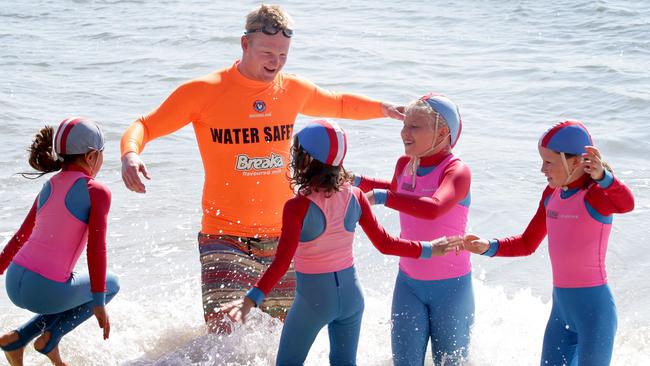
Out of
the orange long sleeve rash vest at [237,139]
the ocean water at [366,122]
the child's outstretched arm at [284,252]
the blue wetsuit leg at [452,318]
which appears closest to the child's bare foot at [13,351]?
the ocean water at [366,122]

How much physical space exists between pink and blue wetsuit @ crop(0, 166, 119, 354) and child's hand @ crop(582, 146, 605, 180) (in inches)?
98.3

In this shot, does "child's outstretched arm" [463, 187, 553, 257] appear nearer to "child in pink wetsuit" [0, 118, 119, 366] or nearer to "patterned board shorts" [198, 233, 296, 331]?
"patterned board shorts" [198, 233, 296, 331]

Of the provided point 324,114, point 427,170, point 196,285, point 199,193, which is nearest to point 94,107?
point 199,193

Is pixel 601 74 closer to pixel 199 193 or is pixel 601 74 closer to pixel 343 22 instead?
pixel 199 193

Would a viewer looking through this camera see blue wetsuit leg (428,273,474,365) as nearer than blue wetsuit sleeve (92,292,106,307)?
No

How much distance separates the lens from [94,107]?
14.5 meters

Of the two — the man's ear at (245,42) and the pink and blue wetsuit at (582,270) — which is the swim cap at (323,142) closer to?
the pink and blue wetsuit at (582,270)

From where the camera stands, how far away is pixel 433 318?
502 cm

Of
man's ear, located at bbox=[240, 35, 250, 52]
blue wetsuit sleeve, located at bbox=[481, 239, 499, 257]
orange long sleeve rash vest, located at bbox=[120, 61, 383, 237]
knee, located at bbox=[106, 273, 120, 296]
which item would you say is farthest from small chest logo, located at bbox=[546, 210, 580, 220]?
knee, located at bbox=[106, 273, 120, 296]

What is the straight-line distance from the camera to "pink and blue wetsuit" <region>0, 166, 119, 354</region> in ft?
16.0

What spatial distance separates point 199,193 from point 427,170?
5.49 meters

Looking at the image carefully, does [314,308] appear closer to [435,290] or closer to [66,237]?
[435,290]

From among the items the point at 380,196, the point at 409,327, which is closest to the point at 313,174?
the point at 380,196

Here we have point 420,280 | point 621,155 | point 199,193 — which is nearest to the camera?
point 420,280
